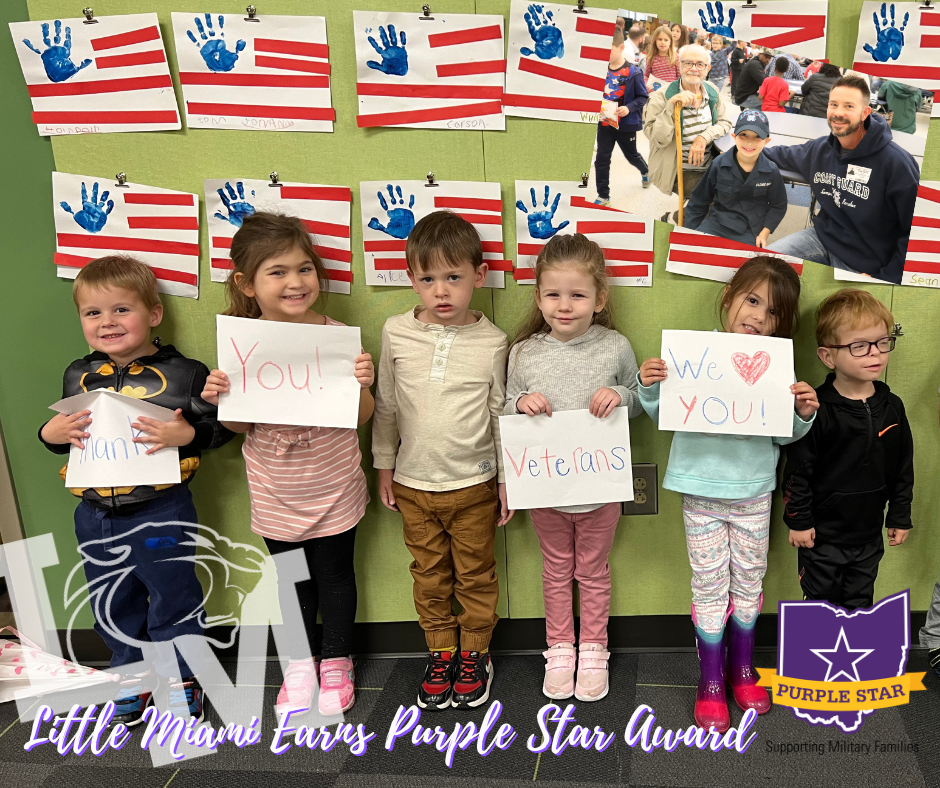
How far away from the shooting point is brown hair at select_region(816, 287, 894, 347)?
1635mm

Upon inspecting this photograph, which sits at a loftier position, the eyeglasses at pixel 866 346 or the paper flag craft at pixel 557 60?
the paper flag craft at pixel 557 60

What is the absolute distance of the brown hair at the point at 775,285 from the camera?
1.65 metres

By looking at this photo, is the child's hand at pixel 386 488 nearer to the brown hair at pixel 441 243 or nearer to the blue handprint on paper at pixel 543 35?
the brown hair at pixel 441 243

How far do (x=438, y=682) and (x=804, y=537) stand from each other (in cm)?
102

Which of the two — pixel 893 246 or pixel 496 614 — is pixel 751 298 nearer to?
pixel 893 246

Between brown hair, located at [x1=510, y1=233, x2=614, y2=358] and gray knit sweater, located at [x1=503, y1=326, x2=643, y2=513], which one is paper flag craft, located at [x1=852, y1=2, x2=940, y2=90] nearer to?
brown hair, located at [x1=510, y1=233, x2=614, y2=358]

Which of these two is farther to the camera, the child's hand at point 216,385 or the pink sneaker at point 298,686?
the pink sneaker at point 298,686

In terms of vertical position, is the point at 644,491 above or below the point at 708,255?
below

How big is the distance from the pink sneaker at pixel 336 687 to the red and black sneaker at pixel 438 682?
0.19m

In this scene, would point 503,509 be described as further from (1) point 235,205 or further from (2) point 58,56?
(2) point 58,56

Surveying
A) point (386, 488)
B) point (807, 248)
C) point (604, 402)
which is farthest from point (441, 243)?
point (807, 248)

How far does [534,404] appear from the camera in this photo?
1668mm

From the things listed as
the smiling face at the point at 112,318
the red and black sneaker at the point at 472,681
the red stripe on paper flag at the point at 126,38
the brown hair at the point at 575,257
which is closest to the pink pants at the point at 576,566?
the red and black sneaker at the point at 472,681

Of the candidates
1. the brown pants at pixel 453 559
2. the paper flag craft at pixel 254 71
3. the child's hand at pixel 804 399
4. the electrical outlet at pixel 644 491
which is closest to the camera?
the child's hand at pixel 804 399
